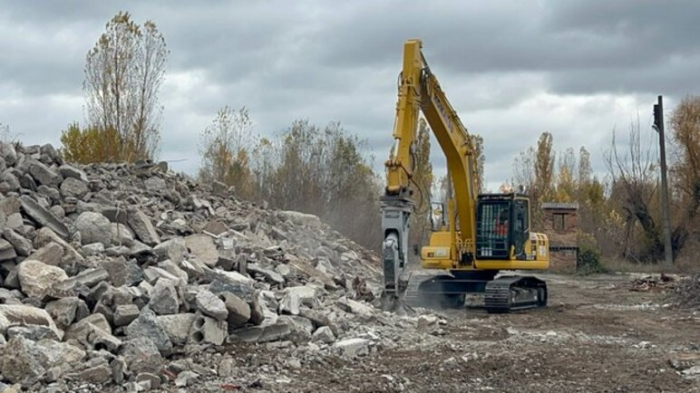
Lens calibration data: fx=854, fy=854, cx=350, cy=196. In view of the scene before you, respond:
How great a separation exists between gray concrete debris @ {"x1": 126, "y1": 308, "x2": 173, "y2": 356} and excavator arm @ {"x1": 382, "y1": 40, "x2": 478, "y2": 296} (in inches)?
199

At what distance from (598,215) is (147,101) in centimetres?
2504

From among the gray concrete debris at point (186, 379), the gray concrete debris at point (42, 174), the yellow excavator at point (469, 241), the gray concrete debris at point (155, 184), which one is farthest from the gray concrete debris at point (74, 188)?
the gray concrete debris at point (186, 379)

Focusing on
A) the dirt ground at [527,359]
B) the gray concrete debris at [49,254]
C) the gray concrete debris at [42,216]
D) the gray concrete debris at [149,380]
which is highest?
the gray concrete debris at [42,216]

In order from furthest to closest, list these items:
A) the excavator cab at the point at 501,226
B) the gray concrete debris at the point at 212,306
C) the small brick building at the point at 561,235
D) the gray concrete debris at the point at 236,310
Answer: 1. the small brick building at the point at 561,235
2. the excavator cab at the point at 501,226
3. the gray concrete debris at the point at 236,310
4. the gray concrete debris at the point at 212,306

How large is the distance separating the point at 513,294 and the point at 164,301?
8.79 meters

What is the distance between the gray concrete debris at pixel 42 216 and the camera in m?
11.5

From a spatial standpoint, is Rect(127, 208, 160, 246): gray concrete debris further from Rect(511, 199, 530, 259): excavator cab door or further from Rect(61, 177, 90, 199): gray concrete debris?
Rect(511, 199, 530, 259): excavator cab door

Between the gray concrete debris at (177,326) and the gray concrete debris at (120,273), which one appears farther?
the gray concrete debris at (120,273)

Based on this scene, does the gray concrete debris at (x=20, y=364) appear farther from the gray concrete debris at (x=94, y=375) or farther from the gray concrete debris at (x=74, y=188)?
the gray concrete debris at (x=74, y=188)

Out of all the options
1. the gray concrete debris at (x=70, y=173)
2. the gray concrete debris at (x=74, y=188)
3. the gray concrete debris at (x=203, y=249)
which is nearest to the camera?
the gray concrete debris at (x=203, y=249)

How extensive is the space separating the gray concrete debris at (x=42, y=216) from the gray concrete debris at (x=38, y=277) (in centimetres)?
190

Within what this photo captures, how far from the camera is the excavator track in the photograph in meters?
15.8

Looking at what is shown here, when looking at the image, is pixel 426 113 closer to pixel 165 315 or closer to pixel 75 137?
pixel 165 315

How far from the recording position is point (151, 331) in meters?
8.70
